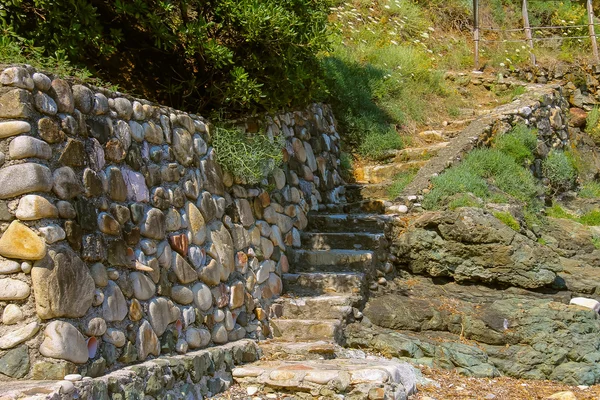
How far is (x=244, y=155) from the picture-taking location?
240 inches

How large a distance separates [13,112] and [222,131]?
2425 millimetres

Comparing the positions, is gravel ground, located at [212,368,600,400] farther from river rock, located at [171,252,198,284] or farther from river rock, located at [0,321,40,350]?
river rock, located at [0,321,40,350]

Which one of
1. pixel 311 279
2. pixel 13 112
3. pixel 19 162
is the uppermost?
pixel 13 112

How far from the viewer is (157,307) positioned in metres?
4.86

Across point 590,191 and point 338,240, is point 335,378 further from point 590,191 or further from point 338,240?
point 590,191

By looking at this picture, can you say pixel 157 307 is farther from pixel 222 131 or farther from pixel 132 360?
pixel 222 131

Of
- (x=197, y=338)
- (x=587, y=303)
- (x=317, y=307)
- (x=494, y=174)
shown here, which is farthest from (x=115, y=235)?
(x=494, y=174)

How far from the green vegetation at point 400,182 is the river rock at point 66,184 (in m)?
4.93

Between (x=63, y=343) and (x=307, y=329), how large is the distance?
8.82ft

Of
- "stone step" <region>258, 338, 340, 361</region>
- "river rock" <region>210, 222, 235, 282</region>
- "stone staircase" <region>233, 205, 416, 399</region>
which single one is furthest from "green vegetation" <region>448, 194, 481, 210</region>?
"river rock" <region>210, 222, 235, 282</region>

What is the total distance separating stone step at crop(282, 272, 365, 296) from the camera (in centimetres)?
670

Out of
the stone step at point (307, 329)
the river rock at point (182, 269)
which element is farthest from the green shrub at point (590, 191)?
the river rock at point (182, 269)

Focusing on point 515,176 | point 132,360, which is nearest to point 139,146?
point 132,360

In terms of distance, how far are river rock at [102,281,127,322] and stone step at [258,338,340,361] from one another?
5.63 ft
